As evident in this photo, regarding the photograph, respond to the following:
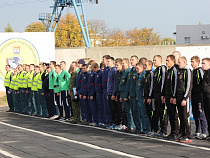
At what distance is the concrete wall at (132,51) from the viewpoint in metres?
31.1

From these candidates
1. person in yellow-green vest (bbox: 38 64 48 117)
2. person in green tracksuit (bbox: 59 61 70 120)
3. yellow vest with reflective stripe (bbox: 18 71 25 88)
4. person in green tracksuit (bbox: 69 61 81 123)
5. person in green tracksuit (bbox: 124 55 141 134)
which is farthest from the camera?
yellow vest with reflective stripe (bbox: 18 71 25 88)

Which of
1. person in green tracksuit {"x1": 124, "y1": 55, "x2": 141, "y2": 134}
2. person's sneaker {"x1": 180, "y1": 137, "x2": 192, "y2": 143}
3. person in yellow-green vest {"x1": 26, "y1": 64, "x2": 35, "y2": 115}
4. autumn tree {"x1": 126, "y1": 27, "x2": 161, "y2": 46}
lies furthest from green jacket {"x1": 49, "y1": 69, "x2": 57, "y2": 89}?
autumn tree {"x1": 126, "y1": 27, "x2": 161, "y2": 46}

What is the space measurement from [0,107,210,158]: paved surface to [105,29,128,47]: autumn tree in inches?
3117

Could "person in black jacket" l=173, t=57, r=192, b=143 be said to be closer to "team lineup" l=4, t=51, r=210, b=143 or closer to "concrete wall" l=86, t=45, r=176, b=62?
"team lineup" l=4, t=51, r=210, b=143

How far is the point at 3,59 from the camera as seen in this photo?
3203cm

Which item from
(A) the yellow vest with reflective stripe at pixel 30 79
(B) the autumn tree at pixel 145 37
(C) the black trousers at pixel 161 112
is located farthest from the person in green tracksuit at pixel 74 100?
(B) the autumn tree at pixel 145 37

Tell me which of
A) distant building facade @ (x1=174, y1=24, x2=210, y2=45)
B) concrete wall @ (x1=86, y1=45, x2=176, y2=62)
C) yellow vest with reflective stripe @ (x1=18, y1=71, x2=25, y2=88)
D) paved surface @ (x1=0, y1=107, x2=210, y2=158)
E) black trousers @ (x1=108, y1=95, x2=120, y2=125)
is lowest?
paved surface @ (x1=0, y1=107, x2=210, y2=158)

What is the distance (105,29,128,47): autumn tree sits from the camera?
95.6 metres

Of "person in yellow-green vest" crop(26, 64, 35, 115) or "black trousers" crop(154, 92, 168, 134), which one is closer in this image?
"black trousers" crop(154, 92, 168, 134)

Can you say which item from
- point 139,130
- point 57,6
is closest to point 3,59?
point 139,130

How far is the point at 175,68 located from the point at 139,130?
227 centimetres

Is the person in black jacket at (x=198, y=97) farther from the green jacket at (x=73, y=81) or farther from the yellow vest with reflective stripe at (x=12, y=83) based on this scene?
the yellow vest with reflective stripe at (x=12, y=83)

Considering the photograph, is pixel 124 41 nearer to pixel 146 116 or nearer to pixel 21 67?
pixel 21 67

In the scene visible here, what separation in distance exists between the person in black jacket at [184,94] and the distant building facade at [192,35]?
91.7m
